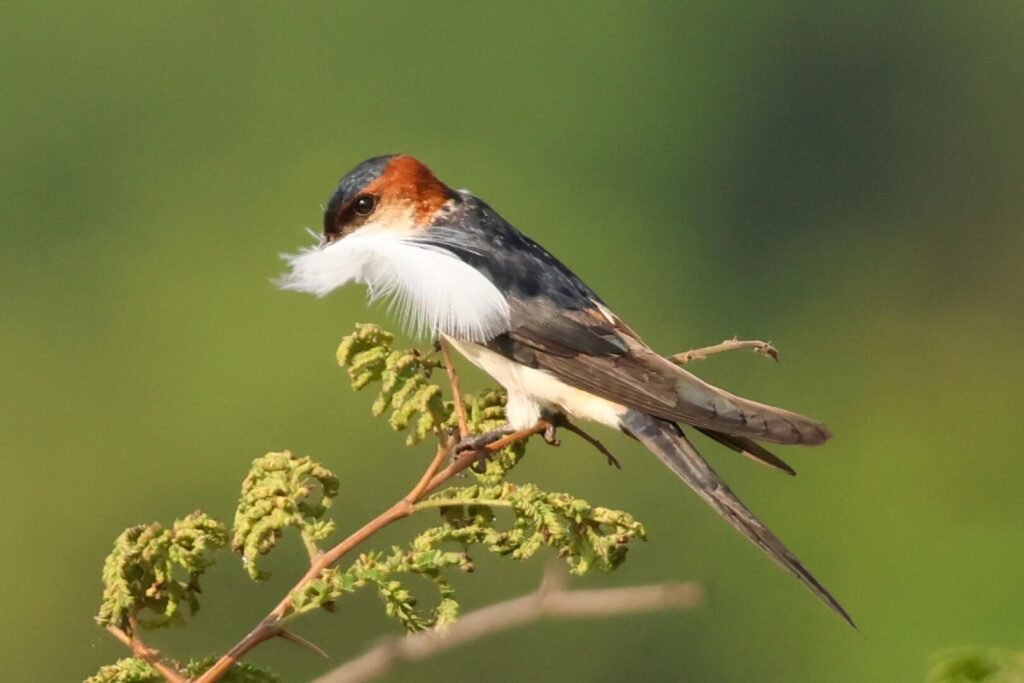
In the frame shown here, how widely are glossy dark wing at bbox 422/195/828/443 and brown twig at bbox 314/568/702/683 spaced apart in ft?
3.42

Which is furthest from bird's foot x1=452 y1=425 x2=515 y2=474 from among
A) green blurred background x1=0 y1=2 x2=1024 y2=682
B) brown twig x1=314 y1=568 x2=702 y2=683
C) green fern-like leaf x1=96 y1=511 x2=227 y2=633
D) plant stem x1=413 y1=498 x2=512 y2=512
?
green blurred background x1=0 y1=2 x2=1024 y2=682

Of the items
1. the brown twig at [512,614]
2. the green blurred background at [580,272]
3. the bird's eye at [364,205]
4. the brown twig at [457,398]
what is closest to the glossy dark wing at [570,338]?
the bird's eye at [364,205]

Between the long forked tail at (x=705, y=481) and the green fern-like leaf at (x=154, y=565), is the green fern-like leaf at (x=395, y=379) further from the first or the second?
the long forked tail at (x=705, y=481)

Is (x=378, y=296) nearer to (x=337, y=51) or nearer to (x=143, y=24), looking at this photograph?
(x=337, y=51)

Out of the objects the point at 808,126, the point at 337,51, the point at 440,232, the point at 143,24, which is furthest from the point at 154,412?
the point at 440,232

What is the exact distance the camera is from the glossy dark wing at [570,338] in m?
2.51

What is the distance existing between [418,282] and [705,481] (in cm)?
51

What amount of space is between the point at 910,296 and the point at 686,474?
16027mm

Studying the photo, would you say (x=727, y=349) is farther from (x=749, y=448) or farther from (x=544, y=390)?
(x=544, y=390)

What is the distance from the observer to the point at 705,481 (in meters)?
2.47

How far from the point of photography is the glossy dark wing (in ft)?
8.22

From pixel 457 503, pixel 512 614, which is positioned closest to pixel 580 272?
pixel 457 503

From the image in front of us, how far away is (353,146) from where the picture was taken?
15414 millimetres

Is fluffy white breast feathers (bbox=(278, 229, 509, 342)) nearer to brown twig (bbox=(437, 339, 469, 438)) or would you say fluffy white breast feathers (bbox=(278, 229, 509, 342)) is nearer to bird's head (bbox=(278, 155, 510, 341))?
bird's head (bbox=(278, 155, 510, 341))
